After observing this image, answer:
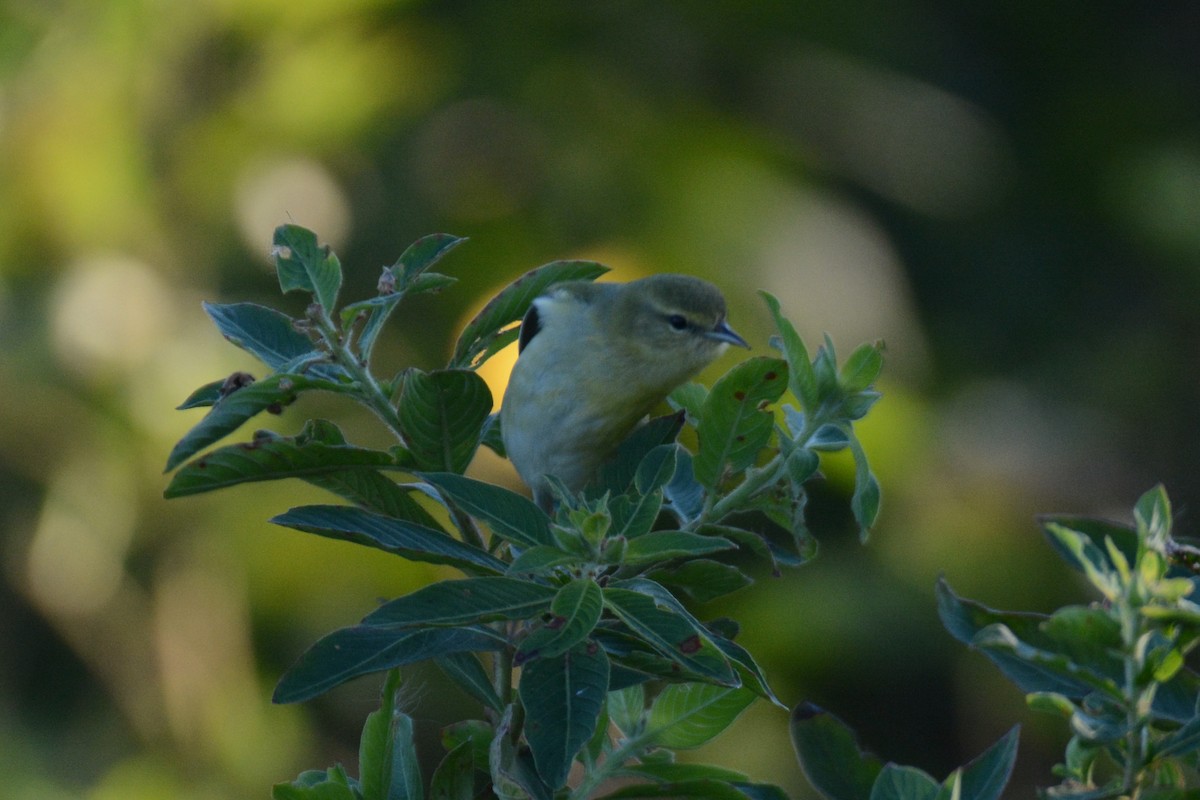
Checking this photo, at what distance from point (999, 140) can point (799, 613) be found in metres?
4.31

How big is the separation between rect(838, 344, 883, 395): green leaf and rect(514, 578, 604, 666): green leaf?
47 cm

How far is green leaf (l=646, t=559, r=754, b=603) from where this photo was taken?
1.70m

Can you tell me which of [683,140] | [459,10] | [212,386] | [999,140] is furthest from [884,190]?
[212,386]

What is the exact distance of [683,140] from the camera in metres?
7.13

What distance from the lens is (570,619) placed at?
1419mm

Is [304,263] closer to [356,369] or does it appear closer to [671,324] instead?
[356,369]

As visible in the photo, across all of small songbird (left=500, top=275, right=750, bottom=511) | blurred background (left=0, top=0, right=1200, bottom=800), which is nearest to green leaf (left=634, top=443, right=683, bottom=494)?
small songbird (left=500, top=275, right=750, bottom=511)

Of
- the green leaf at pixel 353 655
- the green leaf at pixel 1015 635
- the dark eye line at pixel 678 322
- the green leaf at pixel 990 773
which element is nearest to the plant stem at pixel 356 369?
the green leaf at pixel 353 655

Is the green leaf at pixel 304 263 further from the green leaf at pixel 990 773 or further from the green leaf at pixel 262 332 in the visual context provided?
the green leaf at pixel 990 773

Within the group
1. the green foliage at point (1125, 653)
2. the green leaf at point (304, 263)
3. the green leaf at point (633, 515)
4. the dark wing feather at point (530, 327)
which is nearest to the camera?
the green foliage at point (1125, 653)

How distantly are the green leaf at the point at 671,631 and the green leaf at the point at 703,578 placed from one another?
213mm

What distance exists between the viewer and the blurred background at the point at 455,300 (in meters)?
5.98

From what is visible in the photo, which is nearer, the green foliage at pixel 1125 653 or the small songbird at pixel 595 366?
the green foliage at pixel 1125 653

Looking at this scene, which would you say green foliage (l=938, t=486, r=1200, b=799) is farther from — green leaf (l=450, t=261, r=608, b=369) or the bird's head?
the bird's head
